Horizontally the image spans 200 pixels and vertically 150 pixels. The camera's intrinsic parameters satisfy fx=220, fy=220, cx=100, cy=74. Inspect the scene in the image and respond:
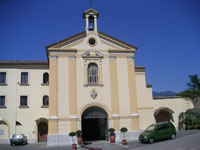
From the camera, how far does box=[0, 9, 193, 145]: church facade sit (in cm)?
2345

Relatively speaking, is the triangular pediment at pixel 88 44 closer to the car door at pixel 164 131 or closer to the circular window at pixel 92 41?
the circular window at pixel 92 41

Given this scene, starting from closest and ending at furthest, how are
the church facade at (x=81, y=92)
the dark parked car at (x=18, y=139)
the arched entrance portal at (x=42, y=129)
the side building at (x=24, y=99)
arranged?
the church facade at (x=81, y=92)
the dark parked car at (x=18, y=139)
the side building at (x=24, y=99)
the arched entrance portal at (x=42, y=129)

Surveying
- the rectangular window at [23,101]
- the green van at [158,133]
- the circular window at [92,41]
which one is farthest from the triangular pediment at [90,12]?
the green van at [158,133]

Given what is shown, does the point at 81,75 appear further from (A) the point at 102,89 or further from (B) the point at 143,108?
(B) the point at 143,108

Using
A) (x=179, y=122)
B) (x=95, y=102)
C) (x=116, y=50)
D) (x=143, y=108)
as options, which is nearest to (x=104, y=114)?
(x=95, y=102)

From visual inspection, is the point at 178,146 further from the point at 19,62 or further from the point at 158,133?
the point at 19,62

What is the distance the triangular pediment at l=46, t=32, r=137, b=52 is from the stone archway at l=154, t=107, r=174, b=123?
28.6ft

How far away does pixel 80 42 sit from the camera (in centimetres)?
2531

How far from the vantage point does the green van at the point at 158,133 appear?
20.0m

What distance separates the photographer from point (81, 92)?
2398 cm

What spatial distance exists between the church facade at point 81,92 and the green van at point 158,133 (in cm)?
365

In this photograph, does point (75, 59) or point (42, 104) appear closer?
point (75, 59)

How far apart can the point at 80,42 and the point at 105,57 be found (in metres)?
3.36

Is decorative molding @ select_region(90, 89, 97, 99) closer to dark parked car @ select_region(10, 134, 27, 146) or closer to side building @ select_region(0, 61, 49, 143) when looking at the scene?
side building @ select_region(0, 61, 49, 143)
